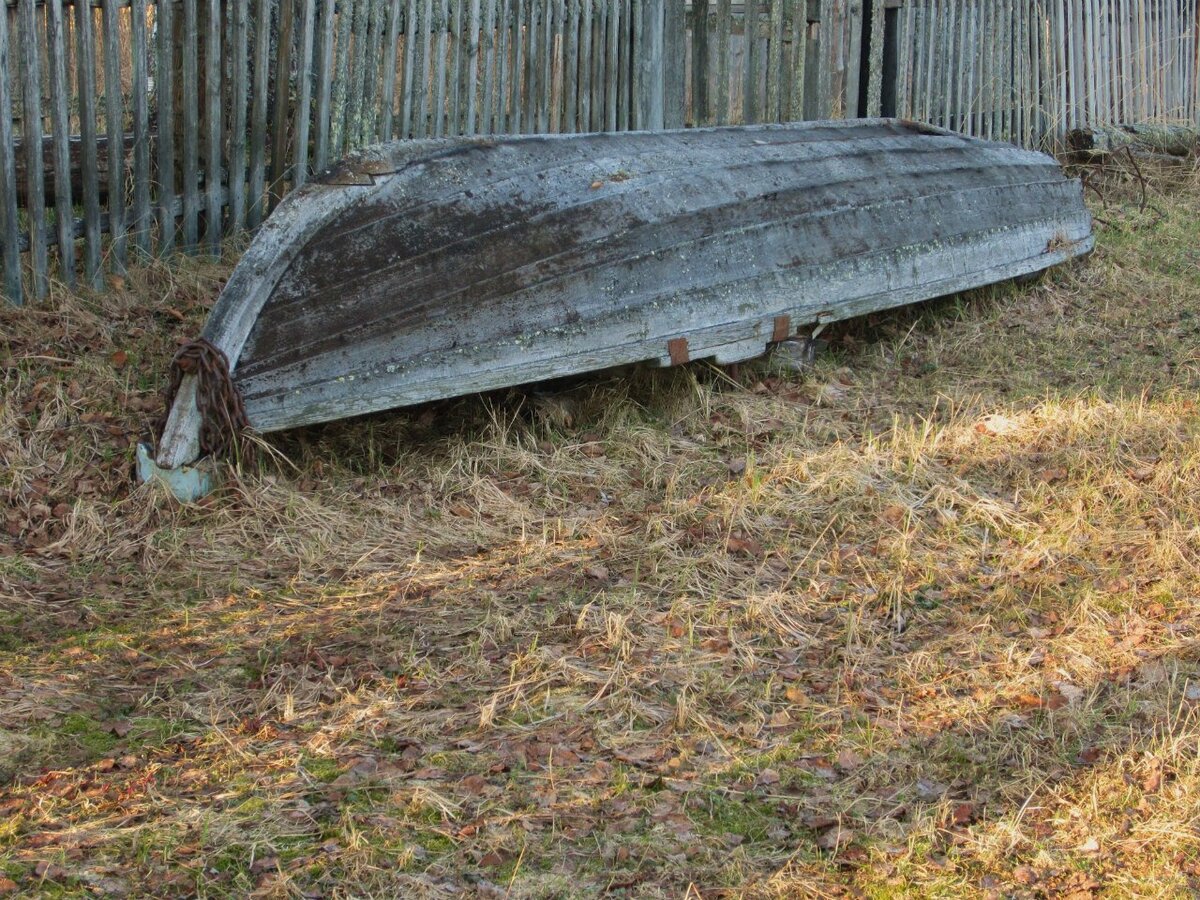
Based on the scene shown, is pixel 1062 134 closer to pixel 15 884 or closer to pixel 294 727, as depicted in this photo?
pixel 294 727

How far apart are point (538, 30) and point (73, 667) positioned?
16.8ft

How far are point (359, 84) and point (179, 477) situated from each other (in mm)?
3106

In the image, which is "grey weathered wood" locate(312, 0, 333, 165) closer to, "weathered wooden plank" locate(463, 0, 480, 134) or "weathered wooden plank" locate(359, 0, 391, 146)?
"weathered wooden plank" locate(359, 0, 391, 146)

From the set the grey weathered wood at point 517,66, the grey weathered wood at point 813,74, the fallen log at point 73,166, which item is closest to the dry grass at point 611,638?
the fallen log at point 73,166

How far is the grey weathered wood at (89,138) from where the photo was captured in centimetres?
586

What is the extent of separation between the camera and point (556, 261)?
210 inches

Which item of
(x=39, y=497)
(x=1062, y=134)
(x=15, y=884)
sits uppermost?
(x=1062, y=134)

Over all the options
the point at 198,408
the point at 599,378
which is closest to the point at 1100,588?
the point at 599,378

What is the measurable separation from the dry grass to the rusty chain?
0.61 feet

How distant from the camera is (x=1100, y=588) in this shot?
433cm

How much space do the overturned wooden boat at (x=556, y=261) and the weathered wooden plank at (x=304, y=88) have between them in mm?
1530

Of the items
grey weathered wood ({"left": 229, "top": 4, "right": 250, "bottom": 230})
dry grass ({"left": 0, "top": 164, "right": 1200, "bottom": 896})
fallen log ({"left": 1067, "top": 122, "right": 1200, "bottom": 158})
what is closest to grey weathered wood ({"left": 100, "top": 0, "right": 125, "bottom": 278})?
dry grass ({"left": 0, "top": 164, "right": 1200, "bottom": 896})

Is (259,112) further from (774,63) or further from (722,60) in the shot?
(774,63)

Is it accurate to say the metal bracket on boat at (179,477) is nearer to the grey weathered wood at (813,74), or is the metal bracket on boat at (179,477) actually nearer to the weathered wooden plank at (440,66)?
the weathered wooden plank at (440,66)
